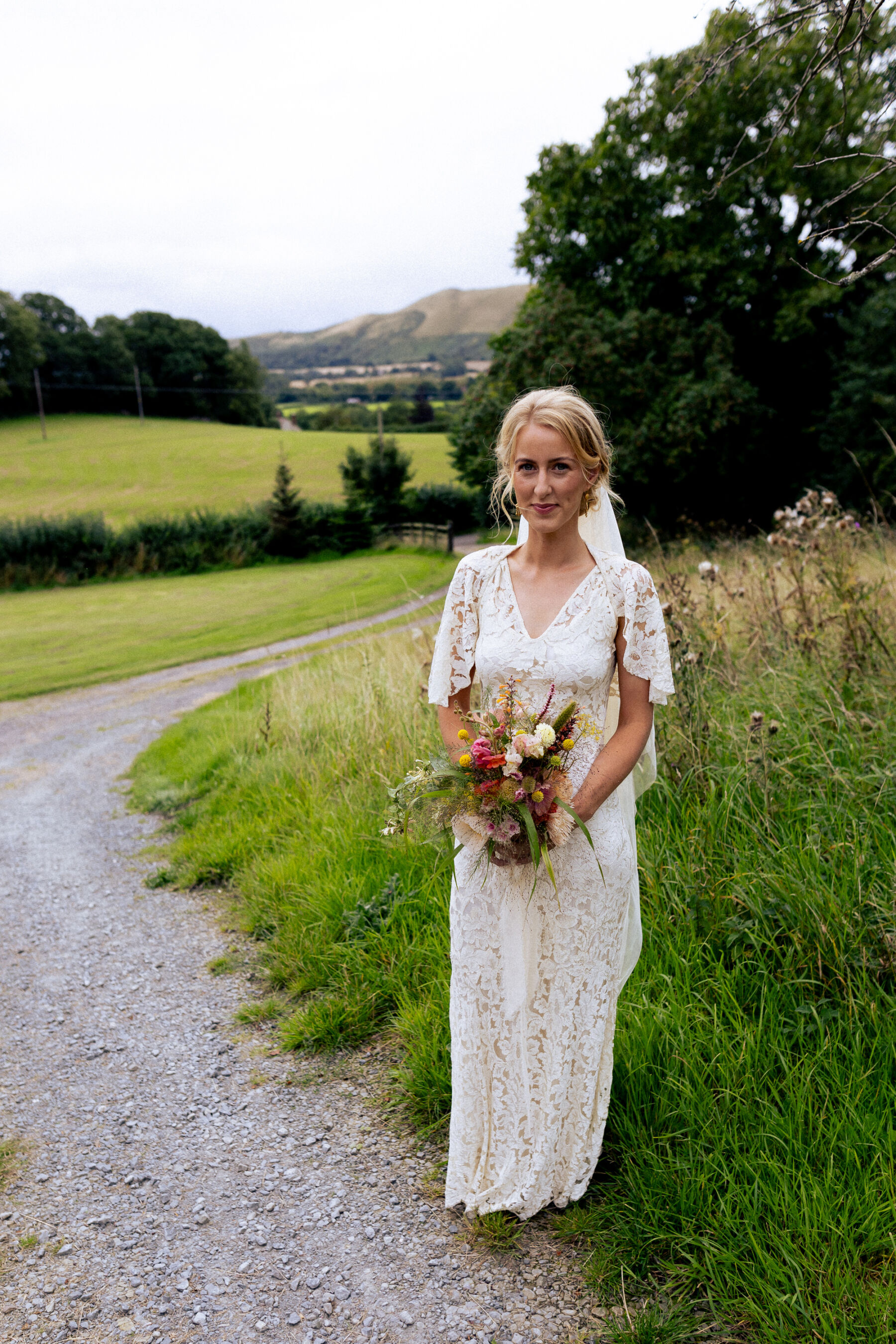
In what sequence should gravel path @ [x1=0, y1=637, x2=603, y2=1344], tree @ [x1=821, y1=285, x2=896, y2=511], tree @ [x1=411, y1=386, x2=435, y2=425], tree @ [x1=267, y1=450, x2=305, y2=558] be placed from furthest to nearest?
tree @ [x1=411, y1=386, x2=435, y2=425]
tree @ [x1=267, y1=450, x2=305, y2=558]
tree @ [x1=821, y1=285, x2=896, y2=511]
gravel path @ [x1=0, y1=637, x2=603, y2=1344]

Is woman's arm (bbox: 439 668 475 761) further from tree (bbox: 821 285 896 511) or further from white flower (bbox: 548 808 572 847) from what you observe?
tree (bbox: 821 285 896 511)

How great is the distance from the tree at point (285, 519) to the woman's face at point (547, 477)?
30.6 meters

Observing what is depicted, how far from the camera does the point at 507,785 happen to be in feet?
7.22

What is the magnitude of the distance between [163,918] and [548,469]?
13.5 feet

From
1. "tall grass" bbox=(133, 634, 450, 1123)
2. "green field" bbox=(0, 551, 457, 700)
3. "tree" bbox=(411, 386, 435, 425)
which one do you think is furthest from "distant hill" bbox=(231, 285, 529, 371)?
"tall grass" bbox=(133, 634, 450, 1123)

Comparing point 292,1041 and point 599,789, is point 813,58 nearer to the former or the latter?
point 599,789

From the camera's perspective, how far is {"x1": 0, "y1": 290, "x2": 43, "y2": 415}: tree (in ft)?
208

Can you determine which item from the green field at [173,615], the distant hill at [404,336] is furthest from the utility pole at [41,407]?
the green field at [173,615]

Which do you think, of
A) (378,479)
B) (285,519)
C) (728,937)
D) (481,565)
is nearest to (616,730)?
(481,565)

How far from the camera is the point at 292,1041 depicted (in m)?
3.70

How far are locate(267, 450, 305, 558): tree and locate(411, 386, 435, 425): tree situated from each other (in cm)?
3987

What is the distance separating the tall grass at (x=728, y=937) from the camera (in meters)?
2.29

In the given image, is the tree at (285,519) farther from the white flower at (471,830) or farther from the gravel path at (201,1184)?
the white flower at (471,830)

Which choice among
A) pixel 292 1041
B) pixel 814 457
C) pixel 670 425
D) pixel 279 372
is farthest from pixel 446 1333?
pixel 279 372
